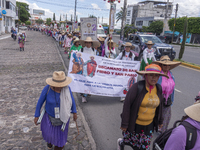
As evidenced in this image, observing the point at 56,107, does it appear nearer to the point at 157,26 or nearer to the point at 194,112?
the point at 194,112

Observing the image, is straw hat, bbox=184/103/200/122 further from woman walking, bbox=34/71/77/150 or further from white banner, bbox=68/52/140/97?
white banner, bbox=68/52/140/97

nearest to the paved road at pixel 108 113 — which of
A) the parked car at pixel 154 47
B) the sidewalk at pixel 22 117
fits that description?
the sidewalk at pixel 22 117

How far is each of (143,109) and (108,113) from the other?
Answer: 250 cm

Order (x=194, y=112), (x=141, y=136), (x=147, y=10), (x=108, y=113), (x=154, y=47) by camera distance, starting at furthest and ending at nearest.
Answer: (x=147, y=10), (x=154, y=47), (x=108, y=113), (x=141, y=136), (x=194, y=112)

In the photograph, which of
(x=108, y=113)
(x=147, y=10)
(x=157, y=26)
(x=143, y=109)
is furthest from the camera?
(x=147, y=10)

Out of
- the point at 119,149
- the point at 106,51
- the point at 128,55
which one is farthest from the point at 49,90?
the point at 106,51

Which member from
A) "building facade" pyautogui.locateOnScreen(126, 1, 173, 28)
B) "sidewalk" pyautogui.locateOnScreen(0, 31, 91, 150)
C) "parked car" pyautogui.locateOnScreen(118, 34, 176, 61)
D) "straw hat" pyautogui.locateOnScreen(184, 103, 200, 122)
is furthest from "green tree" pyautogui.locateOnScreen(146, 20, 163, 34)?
"straw hat" pyautogui.locateOnScreen(184, 103, 200, 122)

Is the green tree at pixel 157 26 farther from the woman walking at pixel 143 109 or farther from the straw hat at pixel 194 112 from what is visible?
the straw hat at pixel 194 112

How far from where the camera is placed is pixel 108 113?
5.12 meters

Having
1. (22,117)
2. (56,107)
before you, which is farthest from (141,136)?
(22,117)

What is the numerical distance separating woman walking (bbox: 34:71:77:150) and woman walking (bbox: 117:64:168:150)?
3.06 ft

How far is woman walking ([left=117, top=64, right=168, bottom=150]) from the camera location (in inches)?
105

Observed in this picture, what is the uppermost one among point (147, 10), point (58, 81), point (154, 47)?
point (147, 10)

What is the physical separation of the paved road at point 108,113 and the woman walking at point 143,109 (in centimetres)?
96
